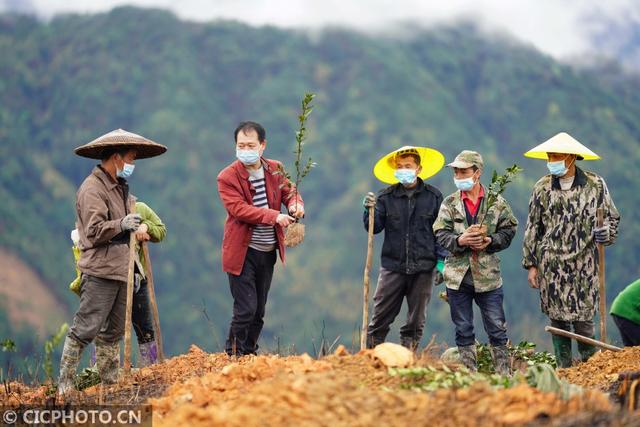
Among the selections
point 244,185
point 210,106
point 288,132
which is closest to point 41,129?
point 210,106

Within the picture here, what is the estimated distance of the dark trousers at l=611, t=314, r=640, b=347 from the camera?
30.0ft

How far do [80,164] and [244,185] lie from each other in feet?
261

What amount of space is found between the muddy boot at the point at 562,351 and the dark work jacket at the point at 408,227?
4.72 feet

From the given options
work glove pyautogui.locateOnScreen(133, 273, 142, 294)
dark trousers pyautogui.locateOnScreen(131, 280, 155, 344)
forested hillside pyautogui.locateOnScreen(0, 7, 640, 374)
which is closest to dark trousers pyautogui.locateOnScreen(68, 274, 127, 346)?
work glove pyautogui.locateOnScreen(133, 273, 142, 294)

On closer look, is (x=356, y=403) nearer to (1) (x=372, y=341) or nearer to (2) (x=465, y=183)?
(2) (x=465, y=183)

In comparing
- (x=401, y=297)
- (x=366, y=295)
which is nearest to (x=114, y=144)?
(x=366, y=295)

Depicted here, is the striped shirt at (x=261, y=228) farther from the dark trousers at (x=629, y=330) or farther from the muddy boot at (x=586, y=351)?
the dark trousers at (x=629, y=330)

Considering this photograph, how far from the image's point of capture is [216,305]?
71.0 meters

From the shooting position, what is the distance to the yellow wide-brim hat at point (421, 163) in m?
8.51

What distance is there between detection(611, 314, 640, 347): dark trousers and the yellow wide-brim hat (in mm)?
2325

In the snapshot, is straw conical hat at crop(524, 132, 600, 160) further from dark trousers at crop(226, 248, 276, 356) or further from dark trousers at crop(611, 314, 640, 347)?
dark trousers at crop(226, 248, 276, 356)

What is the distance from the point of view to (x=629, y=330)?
361 inches

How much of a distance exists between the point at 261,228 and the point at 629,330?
373 cm

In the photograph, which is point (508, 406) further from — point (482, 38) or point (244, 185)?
point (482, 38)
